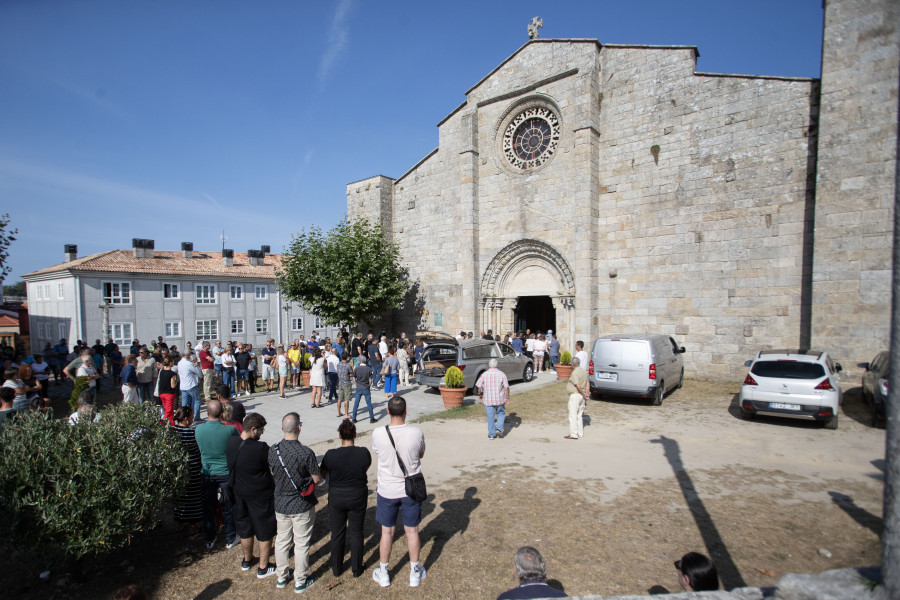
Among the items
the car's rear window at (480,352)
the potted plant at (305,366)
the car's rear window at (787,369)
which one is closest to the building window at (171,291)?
the potted plant at (305,366)

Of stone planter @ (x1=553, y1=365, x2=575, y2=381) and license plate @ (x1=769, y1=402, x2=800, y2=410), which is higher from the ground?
license plate @ (x1=769, y1=402, x2=800, y2=410)

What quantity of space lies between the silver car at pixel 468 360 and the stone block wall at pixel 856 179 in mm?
7561

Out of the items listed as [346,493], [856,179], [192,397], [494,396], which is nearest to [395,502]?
[346,493]

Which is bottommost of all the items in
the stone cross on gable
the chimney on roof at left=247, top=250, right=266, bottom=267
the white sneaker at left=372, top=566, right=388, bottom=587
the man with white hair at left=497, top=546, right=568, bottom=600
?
the white sneaker at left=372, top=566, right=388, bottom=587

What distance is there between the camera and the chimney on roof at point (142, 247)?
31.6 metres

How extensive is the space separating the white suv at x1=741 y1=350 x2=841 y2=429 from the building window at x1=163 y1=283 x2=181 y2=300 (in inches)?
1285

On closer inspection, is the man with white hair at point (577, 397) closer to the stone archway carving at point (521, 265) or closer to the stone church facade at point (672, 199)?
the stone church facade at point (672, 199)

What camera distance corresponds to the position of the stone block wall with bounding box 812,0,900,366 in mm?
10711

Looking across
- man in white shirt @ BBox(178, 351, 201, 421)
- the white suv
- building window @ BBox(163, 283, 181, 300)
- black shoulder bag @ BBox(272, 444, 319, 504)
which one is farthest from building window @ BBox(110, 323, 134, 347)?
the white suv

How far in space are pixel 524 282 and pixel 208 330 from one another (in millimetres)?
25214

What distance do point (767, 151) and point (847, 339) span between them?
17.6 feet

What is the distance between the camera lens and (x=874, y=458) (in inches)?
292

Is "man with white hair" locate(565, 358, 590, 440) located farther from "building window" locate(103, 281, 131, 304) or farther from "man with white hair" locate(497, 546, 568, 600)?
"building window" locate(103, 281, 131, 304)

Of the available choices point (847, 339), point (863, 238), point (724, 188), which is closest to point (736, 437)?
point (847, 339)
